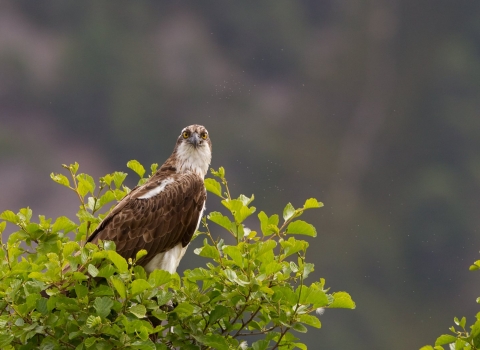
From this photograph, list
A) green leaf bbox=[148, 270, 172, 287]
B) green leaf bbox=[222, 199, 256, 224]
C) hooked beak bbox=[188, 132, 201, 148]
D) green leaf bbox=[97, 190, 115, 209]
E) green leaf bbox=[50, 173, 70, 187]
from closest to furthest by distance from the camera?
green leaf bbox=[148, 270, 172, 287], green leaf bbox=[222, 199, 256, 224], green leaf bbox=[50, 173, 70, 187], green leaf bbox=[97, 190, 115, 209], hooked beak bbox=[188, 132, 201, 148]

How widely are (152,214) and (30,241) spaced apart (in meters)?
1.35

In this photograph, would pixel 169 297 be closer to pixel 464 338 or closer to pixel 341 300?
pixel 341 300

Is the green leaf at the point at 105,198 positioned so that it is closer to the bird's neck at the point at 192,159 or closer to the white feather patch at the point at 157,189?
the white feather patch at the point at 157,189

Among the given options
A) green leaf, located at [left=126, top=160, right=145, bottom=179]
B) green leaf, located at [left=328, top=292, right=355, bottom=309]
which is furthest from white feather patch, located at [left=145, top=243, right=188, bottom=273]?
green leaf, located at [left=328, top=292, right=355, bottom=309]

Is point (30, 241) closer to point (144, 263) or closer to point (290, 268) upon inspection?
point (144, 263)

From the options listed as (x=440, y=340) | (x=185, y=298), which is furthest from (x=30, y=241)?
(x=440, y=340)

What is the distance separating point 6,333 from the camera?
485cm

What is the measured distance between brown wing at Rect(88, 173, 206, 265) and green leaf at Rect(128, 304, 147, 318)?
2.04m

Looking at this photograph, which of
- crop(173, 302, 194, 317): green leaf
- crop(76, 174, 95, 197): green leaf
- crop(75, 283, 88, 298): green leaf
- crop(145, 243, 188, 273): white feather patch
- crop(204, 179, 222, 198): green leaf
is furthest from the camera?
crop(145, 243, 188, 273): white feather patch

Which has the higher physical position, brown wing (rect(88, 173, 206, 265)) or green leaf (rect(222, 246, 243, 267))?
brown wing (rect(88, 173, 206, 265))

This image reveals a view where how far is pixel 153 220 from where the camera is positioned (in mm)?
6902

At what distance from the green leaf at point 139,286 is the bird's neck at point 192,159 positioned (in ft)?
10.4

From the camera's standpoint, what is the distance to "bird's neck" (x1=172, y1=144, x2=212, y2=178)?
7750 millimetres

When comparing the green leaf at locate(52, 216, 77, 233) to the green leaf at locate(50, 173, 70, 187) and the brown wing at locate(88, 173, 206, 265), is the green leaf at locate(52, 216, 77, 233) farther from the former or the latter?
the brown wing at locate(88, 173, 206, 265)
